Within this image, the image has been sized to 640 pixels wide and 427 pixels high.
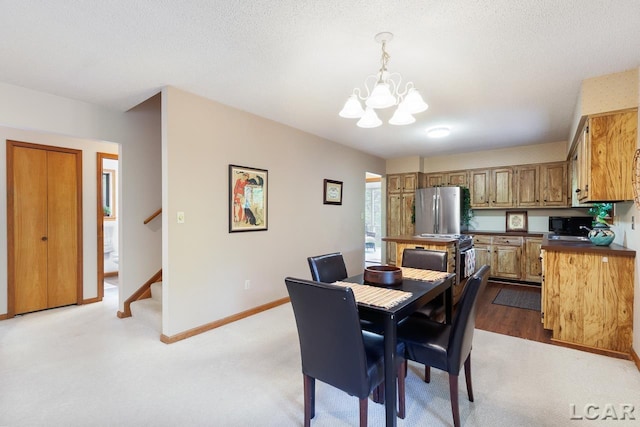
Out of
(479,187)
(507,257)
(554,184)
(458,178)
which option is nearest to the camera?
(554,184)

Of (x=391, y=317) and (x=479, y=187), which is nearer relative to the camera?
(x=391, y=317)

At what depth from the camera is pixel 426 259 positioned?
9.52 feet

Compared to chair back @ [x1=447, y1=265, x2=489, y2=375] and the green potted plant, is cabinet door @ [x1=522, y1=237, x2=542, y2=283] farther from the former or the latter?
chair back @ [x1=447, y1=265, x2=489, y2=375]

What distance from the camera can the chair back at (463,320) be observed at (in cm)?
166

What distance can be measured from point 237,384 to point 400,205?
4.83 meters

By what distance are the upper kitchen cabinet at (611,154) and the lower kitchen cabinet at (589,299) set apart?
54cm

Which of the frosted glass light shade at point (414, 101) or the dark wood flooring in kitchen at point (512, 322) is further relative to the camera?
the dark wood flooring in kitchen at point (512, 322)

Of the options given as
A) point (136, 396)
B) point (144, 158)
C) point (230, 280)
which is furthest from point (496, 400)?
point (144, 158)

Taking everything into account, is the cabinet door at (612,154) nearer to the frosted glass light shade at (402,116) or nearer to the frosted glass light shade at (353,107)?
the frosted glass light shade at (402,116)

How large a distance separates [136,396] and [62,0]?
2.40m

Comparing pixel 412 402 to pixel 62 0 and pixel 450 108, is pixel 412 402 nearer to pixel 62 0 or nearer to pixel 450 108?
pixel 450 108

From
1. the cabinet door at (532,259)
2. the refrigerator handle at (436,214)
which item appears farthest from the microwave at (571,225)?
the refrigerator handle at (436,214)

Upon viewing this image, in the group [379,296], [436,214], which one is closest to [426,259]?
[379,296]

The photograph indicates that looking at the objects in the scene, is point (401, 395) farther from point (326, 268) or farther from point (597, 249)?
point (597, 249)
